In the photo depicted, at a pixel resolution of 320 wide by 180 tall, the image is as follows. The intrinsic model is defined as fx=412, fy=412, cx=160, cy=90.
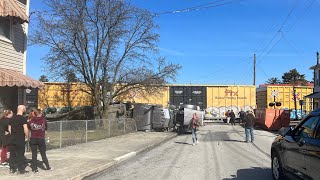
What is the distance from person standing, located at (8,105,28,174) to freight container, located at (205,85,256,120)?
112 feet

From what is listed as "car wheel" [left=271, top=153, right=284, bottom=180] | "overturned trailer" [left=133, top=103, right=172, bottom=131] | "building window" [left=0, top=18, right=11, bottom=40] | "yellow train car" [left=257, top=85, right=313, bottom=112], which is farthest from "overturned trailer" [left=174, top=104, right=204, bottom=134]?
"car wheel" [left=271, top=153, right=284, bottom=180]

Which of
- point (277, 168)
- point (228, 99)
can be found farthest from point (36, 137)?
point (228, 99)

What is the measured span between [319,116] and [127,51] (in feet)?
84.7

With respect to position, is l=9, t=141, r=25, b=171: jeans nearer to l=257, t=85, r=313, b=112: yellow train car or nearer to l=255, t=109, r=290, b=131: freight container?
→ l=255, t=109, r=290, b=131: freight container

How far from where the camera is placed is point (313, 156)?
22.8ft

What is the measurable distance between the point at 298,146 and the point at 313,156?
933mm

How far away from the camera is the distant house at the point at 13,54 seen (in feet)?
45.7

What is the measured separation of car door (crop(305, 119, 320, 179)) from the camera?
265 inches

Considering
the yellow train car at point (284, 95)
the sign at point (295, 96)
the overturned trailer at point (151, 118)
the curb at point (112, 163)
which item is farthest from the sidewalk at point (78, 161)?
the yellow train car at point (284, 95)

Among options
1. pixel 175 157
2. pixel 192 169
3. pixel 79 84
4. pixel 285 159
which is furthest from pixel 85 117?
pixel 285 159

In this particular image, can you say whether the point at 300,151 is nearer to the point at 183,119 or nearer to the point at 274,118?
the point at 183,119

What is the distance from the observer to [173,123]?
106ft

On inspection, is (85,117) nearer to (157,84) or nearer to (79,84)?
(79,84)

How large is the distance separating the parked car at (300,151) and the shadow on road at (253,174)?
0.76 metres
